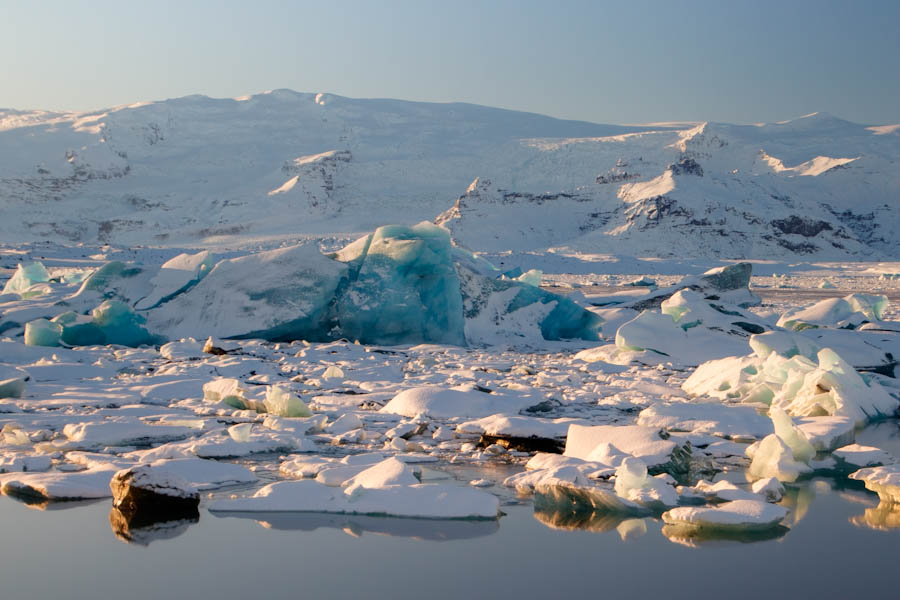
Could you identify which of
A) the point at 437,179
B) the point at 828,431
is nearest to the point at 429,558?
the point at 828,431

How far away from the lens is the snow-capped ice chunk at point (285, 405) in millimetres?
5289

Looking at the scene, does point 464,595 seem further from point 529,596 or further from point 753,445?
point 753,445

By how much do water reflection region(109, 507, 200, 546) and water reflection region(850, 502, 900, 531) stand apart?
2.52 m

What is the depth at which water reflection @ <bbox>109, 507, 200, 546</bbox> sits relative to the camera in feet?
10.2

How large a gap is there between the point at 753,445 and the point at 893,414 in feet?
6.64

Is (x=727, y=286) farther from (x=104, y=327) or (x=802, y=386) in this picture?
(x=104, y=327)

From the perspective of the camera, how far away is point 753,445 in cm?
441

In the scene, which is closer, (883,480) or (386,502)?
(386,502)

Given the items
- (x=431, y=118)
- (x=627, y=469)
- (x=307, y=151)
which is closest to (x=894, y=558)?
(x=627, y=469)

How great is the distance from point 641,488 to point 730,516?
A: 43 cm

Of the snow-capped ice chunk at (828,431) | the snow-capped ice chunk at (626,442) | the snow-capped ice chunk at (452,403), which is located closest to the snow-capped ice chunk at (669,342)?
the snow-capped ice chunk at (452,403)

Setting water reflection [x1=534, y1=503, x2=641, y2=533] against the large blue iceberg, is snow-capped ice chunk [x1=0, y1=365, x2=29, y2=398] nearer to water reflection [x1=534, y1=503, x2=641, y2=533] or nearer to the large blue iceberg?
the large blue iceberg

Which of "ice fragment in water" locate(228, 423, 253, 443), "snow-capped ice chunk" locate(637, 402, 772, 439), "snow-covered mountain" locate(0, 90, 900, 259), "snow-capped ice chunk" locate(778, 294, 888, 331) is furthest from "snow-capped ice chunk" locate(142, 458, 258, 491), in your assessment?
"snow-covered mountain" locate(0, 90, 900, 259)

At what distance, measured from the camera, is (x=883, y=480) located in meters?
3.84
